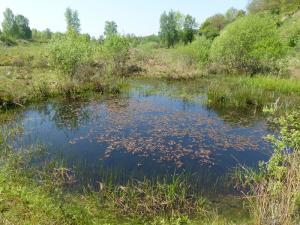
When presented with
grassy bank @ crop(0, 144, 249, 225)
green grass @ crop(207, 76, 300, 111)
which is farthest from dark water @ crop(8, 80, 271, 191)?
green grass @ crop(207, 76, 300, 111)

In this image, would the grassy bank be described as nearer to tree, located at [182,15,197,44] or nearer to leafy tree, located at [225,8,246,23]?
tree, located at [182,15,197,44]

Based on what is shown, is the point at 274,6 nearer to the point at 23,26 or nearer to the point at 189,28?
the point at 189,28

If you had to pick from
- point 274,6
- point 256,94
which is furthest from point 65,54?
point 274,6

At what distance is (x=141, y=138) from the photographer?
31.9ft

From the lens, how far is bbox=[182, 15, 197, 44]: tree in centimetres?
5613

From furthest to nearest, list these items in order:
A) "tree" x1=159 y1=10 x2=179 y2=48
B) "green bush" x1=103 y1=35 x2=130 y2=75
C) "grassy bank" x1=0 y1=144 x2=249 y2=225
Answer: "tree" x1=159 y1=10 x2=179 y2=48 < "green bush" x1=103 y1=35 x2=130 y2=75 < "grassy bank" x1=0 y1=144 x2=249 y2=225

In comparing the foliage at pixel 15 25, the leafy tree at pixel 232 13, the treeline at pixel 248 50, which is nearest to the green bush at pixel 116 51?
the treeline at pixel 248 50

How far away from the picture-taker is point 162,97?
16422 millimetres

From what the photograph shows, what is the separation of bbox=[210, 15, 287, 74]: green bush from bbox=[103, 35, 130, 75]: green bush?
739 cm

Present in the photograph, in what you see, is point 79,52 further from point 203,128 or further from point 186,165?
point 186,165

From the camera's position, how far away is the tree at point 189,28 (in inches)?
2210

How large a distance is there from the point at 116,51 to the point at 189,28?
40.9m

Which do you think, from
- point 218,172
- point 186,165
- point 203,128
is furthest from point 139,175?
point 203,128

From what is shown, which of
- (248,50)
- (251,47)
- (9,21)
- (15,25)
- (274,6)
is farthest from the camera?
(9,21)
